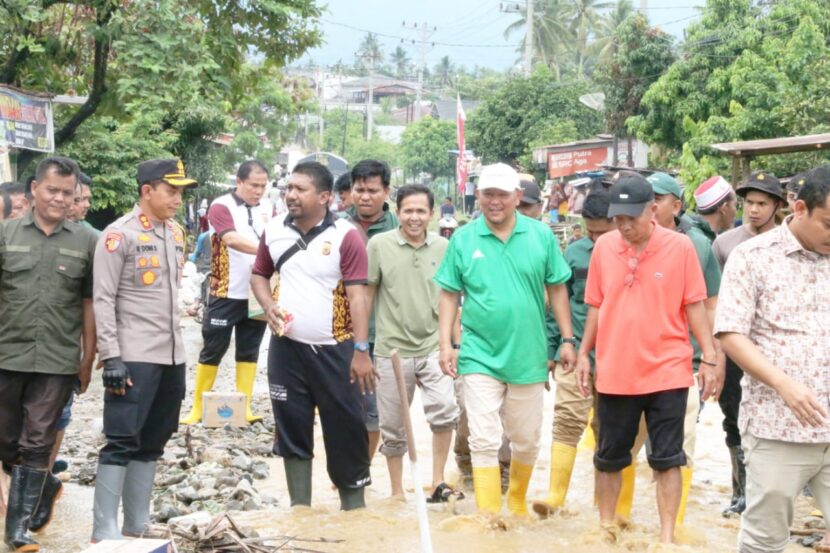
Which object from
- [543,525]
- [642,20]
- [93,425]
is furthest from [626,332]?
[642,20]

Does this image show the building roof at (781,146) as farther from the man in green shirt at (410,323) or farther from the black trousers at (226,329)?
the man in green shirt at (410,323)

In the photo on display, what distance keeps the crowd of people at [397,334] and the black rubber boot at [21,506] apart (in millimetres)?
11

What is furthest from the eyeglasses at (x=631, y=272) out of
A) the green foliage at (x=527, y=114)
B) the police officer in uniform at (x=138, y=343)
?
the green foliage at (x=527, y=114)

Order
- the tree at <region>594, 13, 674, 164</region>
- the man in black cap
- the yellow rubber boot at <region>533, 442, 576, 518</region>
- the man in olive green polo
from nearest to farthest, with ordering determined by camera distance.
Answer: the man in olive green polo, the man in black cap, the yellow rubber boot at <region>533, 442, 576, 518</region>, the tree at <region>594, 13, 674, 164</region>

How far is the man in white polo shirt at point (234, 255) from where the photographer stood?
9.89 metres

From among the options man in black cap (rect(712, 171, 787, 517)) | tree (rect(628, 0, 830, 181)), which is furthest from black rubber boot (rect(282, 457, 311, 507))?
tree (rect(628, 0, 830, 181))

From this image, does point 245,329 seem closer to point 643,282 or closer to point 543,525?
point 543,525

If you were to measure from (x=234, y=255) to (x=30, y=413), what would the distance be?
3704mm

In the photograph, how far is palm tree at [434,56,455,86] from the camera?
17841cm

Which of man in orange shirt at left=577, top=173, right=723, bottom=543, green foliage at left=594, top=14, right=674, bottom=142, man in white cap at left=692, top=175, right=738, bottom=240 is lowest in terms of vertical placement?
man in orange shirt at left=577, top=173, right=723, bottom=543

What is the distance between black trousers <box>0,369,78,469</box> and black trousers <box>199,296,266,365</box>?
345 cm

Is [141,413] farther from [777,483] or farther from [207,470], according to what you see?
[777,483]

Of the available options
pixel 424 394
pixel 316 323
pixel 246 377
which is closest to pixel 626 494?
pixel 424 394

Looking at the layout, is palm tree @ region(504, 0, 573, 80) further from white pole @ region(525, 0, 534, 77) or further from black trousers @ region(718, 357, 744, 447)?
black trousers @ region(718, 357, 744, 447)
